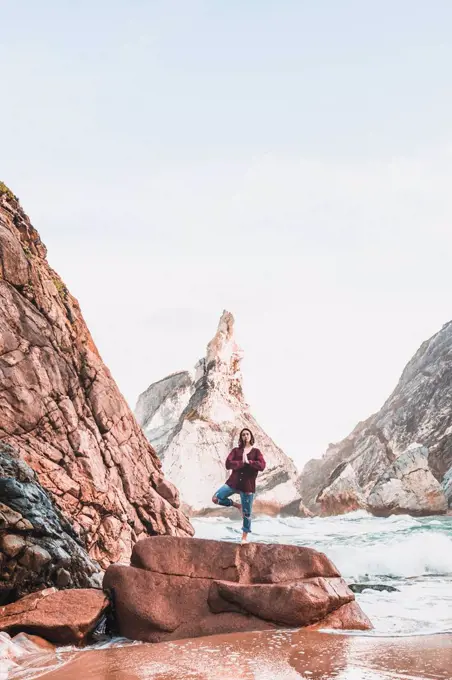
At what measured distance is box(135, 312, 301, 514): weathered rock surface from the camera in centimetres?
4756

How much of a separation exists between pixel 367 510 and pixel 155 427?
23011 millimetres

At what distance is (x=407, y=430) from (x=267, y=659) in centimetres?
5942

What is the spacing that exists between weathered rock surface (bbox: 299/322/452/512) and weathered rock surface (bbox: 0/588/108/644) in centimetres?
4286

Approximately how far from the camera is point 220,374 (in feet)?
182

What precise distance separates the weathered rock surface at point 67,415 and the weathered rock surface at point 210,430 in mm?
28974

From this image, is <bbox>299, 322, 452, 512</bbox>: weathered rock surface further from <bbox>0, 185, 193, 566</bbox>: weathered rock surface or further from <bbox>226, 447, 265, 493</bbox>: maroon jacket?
<bbox>226, 447, 265, 493</bbox>: maroon jacket

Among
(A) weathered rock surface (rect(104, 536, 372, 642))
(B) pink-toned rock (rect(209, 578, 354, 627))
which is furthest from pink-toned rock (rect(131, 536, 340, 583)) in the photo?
(B) pink-toned rock (rect(209, 578, 354, 627))

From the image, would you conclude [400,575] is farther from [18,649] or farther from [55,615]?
[18,649]

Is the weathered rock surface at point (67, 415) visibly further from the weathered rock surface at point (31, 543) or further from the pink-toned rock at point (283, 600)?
the pink-toned rock at point (283, 600)

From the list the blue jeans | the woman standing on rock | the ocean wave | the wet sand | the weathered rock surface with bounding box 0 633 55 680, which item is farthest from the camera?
A: the ocean wave

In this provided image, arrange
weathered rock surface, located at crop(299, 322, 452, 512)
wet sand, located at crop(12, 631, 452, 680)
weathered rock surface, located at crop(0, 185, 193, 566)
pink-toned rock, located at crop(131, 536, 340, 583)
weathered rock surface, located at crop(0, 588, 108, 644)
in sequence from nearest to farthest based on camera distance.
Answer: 1. wet sand, located at crop(12, 631, 452, 680)
2. weathered rock surface, located at crop(0, 588, 108, 644)
3. pink-toned rock, located at crop(131, 536, 340, 583)
4. weathered rock surface, located at crop(0, 185, 193, 566)
5. weathered rock surface, located at crop(299, 322, 452, 512)

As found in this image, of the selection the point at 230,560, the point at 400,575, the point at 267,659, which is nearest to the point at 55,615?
the point at 230,560

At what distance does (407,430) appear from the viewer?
2435 inches

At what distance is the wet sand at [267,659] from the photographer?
499 cm
